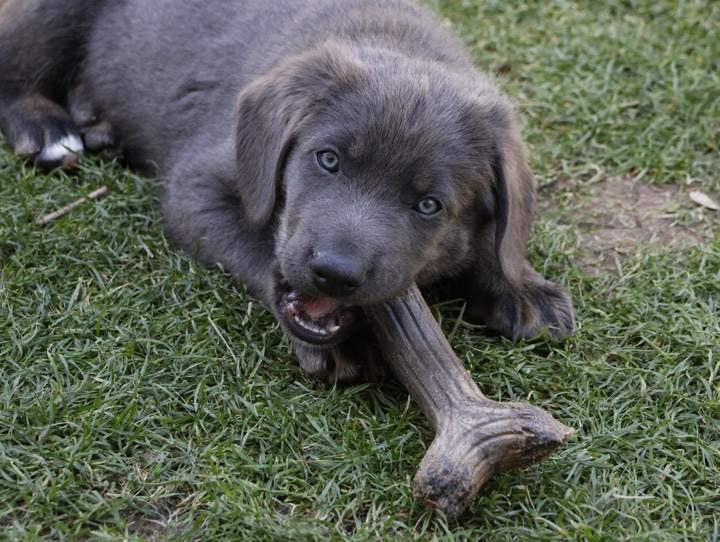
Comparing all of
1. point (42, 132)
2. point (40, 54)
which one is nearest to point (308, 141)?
point (42, 132)

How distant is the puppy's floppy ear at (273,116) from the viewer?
3590 mm

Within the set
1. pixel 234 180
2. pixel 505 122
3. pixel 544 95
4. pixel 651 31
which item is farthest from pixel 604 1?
pixel 234 180

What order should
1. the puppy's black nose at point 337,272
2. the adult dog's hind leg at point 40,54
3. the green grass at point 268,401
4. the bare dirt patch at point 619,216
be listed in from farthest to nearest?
the adult dog's hind leg at point 40,54 → the bare dirt patch at point 619,216 → the puppy's black nose at point 337,272 → the green grass at point 268,401

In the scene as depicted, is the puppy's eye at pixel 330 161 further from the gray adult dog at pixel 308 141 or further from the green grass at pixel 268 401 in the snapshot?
the green grass at pixel 268 401

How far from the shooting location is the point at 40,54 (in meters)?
5.18

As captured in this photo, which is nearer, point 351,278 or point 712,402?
point 351,278

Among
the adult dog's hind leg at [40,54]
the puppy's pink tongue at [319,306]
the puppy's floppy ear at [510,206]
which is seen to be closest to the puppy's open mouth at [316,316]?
the puppy's pink tongue at [319,306]

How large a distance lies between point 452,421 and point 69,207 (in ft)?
8.05

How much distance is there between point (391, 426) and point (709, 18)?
4.68 metres

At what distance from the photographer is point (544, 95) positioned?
5.66m

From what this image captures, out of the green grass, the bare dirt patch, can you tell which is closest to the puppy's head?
the green grass

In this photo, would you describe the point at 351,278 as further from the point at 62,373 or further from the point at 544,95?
the point at 544,95

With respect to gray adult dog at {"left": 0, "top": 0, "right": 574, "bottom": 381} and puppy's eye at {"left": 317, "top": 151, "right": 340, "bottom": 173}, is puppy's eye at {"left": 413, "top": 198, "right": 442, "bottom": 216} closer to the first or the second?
gray adult dog at {"left": 0, "top": 0, "right": 574, "bottom": 381}

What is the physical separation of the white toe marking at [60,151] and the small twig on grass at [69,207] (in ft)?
1.09
